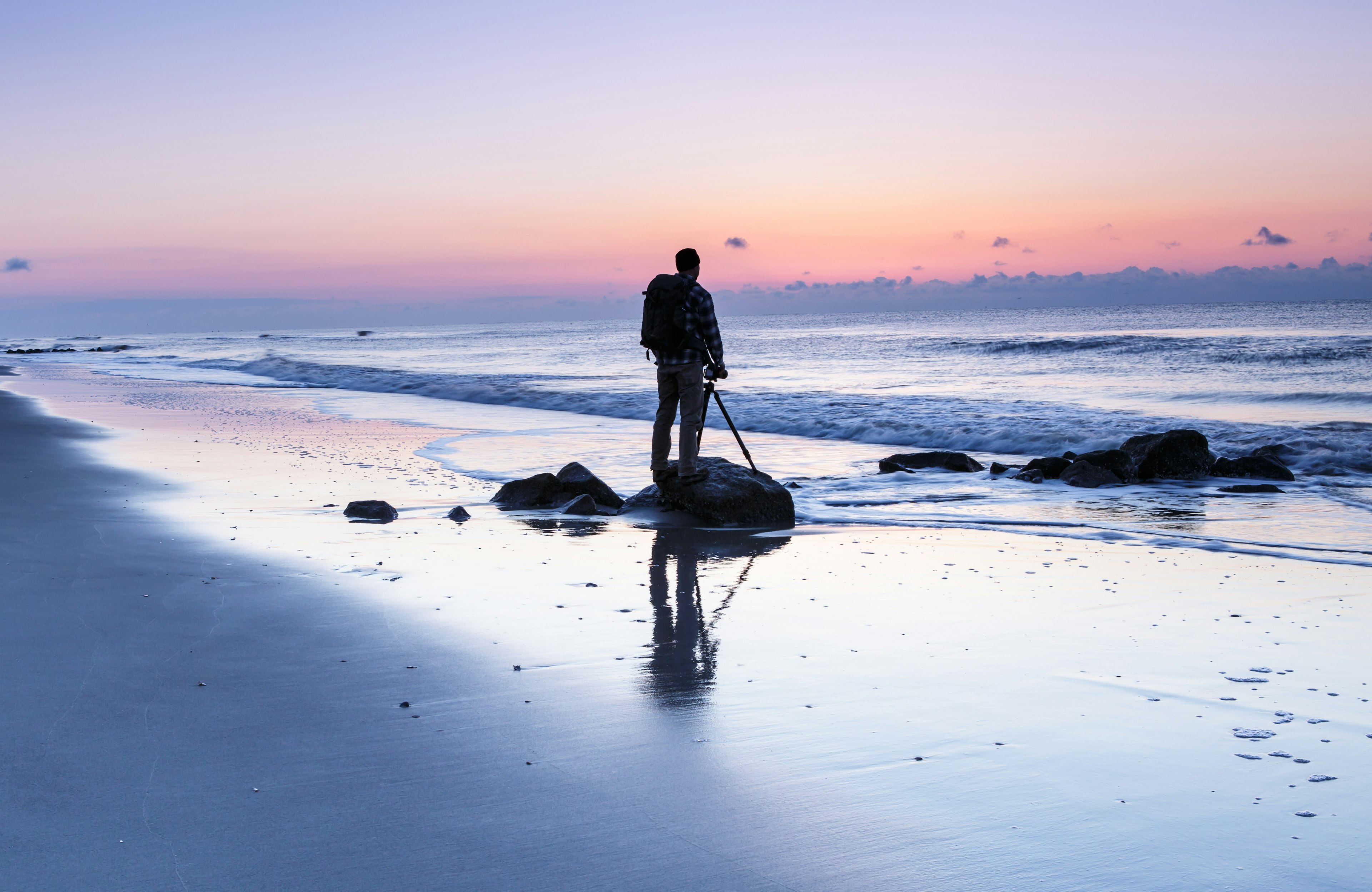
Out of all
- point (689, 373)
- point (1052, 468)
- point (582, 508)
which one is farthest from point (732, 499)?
point (1052, 468)

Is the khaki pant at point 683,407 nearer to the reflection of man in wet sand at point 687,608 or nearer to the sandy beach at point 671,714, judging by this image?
the reflection of man in wet sand at point 687,608

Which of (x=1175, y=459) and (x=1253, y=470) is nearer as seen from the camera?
(x=1175, y=459)

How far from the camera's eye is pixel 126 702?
3348 millimetres

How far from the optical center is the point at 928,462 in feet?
35.8

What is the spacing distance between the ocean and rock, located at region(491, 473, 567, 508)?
1.40m

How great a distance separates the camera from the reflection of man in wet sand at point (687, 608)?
12.4ft

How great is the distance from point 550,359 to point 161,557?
4002cm

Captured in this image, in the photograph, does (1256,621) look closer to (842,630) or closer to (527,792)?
(842,630)

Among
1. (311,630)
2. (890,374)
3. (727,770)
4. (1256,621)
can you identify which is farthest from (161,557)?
(890,374)

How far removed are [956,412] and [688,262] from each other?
11.9m

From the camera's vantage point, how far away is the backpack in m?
7.41

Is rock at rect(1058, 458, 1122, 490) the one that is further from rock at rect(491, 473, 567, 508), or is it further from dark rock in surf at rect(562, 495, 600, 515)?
rock at rect(491, 473, 567, 508)

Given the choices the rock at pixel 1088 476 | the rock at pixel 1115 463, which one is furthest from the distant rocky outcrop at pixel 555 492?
the rock at pixel 1115 463

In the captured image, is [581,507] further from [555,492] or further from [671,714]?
[671,714]
